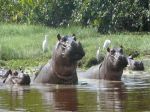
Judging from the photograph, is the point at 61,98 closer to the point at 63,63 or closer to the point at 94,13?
the point at 63,63

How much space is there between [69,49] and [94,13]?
803 inches

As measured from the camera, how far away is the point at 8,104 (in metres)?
7.54

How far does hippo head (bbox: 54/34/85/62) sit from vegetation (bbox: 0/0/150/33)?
17.4 m

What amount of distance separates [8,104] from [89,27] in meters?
24.1

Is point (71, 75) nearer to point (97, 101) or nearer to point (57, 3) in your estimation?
point (97, 101)

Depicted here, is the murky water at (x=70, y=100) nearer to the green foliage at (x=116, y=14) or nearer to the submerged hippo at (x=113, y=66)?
the submerged hippo at (x=113, y=66)

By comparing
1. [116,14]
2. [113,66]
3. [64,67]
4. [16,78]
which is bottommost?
[16,78]

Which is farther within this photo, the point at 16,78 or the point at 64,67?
the point at 16,78

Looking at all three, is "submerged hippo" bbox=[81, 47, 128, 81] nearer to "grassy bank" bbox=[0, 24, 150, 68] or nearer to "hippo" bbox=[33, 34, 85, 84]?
"hippo" bbox=[33, 34, 85, 84]

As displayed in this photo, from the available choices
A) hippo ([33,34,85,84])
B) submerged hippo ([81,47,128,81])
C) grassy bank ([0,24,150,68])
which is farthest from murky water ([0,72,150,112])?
grassy bank ([0,24,150,68])

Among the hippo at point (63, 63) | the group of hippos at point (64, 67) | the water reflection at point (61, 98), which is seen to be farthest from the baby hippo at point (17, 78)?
the water reflection at point (61, 98)

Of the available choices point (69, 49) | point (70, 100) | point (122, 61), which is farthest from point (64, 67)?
point (70, 100)

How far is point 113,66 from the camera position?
12.5 meters

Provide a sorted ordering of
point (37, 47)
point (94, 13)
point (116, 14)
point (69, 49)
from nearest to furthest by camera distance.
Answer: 1. point (69, 49)
2. point (37, 47)
3. point (116, 14)
4. point (94, 13)
